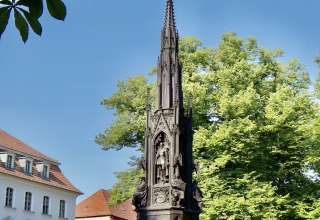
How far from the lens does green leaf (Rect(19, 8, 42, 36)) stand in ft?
7.29

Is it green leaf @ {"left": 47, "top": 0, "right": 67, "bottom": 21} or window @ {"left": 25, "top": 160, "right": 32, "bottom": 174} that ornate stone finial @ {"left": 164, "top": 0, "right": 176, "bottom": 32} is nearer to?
green leaf @ {"left": 47, "top": 0, "right": 67, "bottom": 21}

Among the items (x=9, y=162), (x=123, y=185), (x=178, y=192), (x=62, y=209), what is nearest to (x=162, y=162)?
(x=178, y=192)

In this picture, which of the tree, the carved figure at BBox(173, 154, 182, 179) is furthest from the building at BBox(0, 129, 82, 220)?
the carved figure at BBox(173, 154, 182, 179)

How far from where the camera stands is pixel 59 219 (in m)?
35.5

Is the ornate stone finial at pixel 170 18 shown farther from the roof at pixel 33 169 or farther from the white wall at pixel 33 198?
the white wall at pixel 33 198

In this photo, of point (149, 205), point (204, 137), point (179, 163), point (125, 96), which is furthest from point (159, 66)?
point (125, 96)

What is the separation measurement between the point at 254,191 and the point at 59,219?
20.2m

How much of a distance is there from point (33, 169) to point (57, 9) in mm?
33248

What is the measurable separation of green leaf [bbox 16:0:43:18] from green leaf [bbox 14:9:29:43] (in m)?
0.05

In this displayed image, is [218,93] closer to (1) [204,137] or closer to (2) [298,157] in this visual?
(1) [204,137]

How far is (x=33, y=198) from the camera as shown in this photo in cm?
3372

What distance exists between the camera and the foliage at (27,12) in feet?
7.20

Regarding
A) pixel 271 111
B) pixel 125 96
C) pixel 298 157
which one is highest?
pixel 125 96

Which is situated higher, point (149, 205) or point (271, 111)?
point (271, 111)
